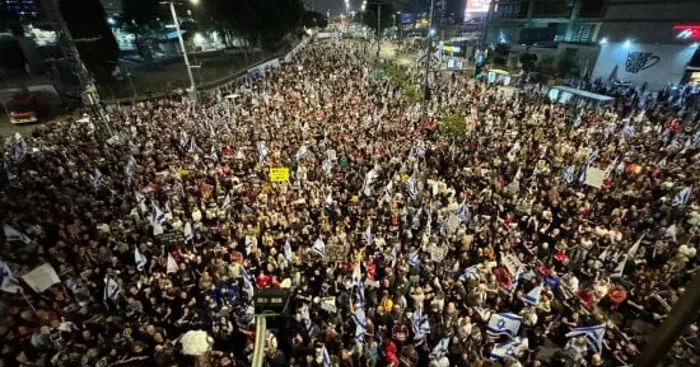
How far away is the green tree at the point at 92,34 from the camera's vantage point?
1071 inches

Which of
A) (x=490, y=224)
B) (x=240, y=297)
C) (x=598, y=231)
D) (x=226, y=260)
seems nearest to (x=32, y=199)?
(x=226, y=260)

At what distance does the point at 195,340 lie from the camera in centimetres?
704

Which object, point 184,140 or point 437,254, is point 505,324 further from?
point 184,140

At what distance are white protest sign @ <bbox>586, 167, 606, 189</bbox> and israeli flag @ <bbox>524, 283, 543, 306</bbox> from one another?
6308 millimetres

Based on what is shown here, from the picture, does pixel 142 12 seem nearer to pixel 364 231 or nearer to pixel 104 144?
pixel 104 144

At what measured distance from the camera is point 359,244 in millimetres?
10195

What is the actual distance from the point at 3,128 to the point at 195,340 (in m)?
27.4

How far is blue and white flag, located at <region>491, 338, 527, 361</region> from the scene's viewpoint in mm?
6586

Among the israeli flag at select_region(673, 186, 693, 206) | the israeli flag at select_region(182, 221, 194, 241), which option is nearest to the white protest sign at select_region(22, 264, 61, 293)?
the israeli flag at select_region(182, 221, 194, 241)

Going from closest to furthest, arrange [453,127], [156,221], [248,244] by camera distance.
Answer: [248,244] → [156,221] → [453,127]

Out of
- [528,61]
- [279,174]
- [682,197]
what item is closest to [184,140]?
[279,174]

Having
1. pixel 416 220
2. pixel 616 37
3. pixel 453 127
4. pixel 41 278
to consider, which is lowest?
pixel 416 220

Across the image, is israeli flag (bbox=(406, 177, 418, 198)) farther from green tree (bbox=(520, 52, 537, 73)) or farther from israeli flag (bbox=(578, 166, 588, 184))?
green tree (bbox=(520, 52, 537, 73))

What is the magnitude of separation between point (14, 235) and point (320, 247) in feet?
27.3
